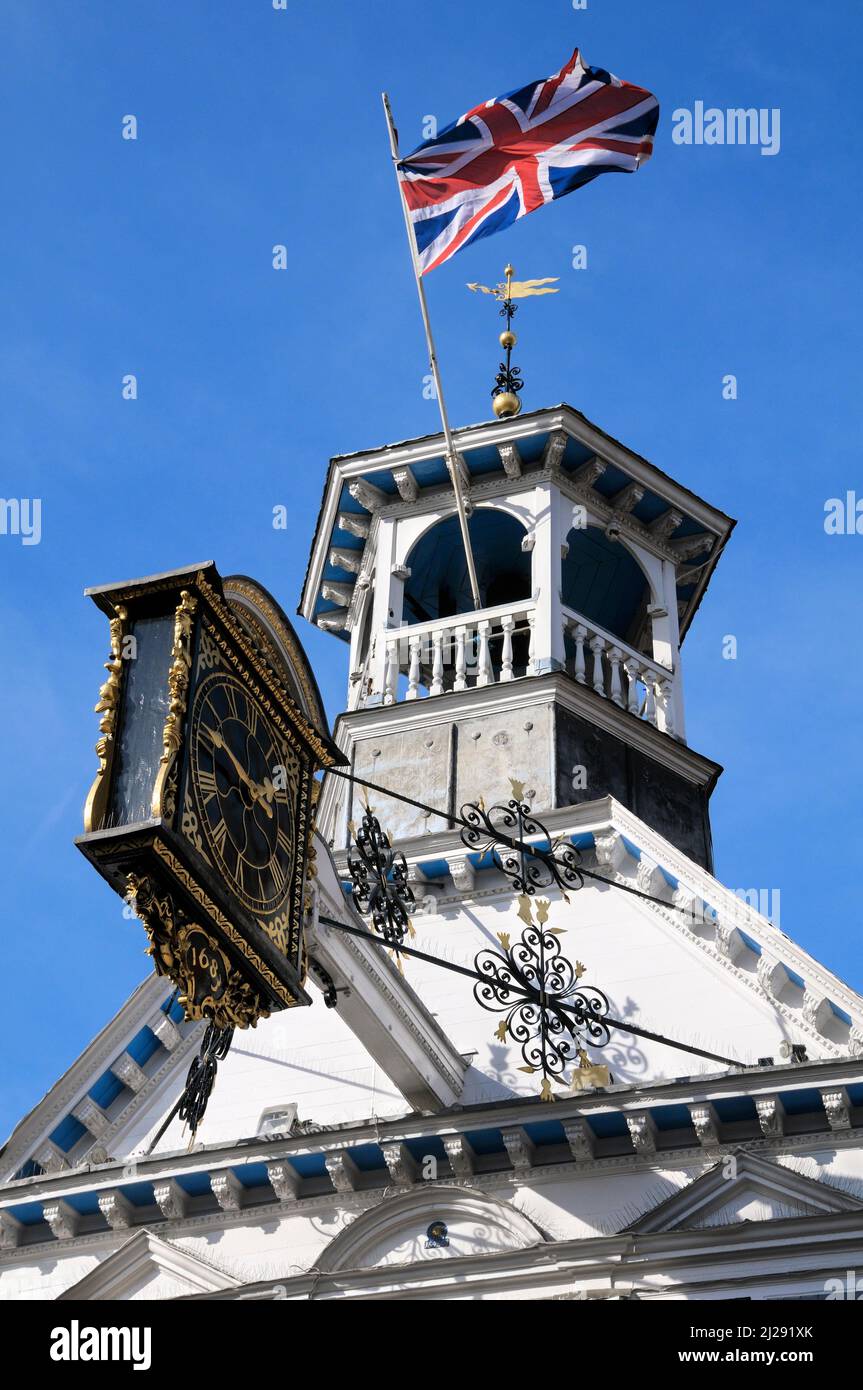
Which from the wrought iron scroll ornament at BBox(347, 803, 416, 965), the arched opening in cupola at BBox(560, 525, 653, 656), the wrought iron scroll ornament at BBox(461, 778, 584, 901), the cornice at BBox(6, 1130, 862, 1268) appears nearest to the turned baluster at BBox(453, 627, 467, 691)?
the wrought iron scroll ornament at BBox(461, 778, 584, 901)

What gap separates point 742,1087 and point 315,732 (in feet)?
13.4

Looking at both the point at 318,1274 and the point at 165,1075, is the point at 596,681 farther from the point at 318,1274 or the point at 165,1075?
the point at 318,1274

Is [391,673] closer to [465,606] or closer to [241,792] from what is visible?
[465,606]

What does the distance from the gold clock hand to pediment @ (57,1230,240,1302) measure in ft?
14.9

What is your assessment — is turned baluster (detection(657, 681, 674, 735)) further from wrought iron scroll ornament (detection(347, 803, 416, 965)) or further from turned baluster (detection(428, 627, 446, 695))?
wrought iron scroll ornament (detection(347, 803, 416, 965))

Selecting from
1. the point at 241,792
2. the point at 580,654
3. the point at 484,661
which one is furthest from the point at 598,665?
the point at 241,792

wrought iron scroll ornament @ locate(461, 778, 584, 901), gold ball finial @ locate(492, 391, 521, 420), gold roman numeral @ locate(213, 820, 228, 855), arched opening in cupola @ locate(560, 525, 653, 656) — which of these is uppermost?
gold ball finial @ locate(492, 391, 521, 420)

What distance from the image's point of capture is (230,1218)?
15438 millimetres

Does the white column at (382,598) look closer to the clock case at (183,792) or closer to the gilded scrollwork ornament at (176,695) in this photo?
A: the clock case at (183,792)

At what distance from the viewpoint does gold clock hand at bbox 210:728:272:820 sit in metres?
12.0

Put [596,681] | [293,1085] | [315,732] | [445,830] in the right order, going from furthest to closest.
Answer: [596,681]
[445,830]
[293,1085]
[315,732]

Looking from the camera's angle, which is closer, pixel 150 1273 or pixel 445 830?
pixel 150 1273
